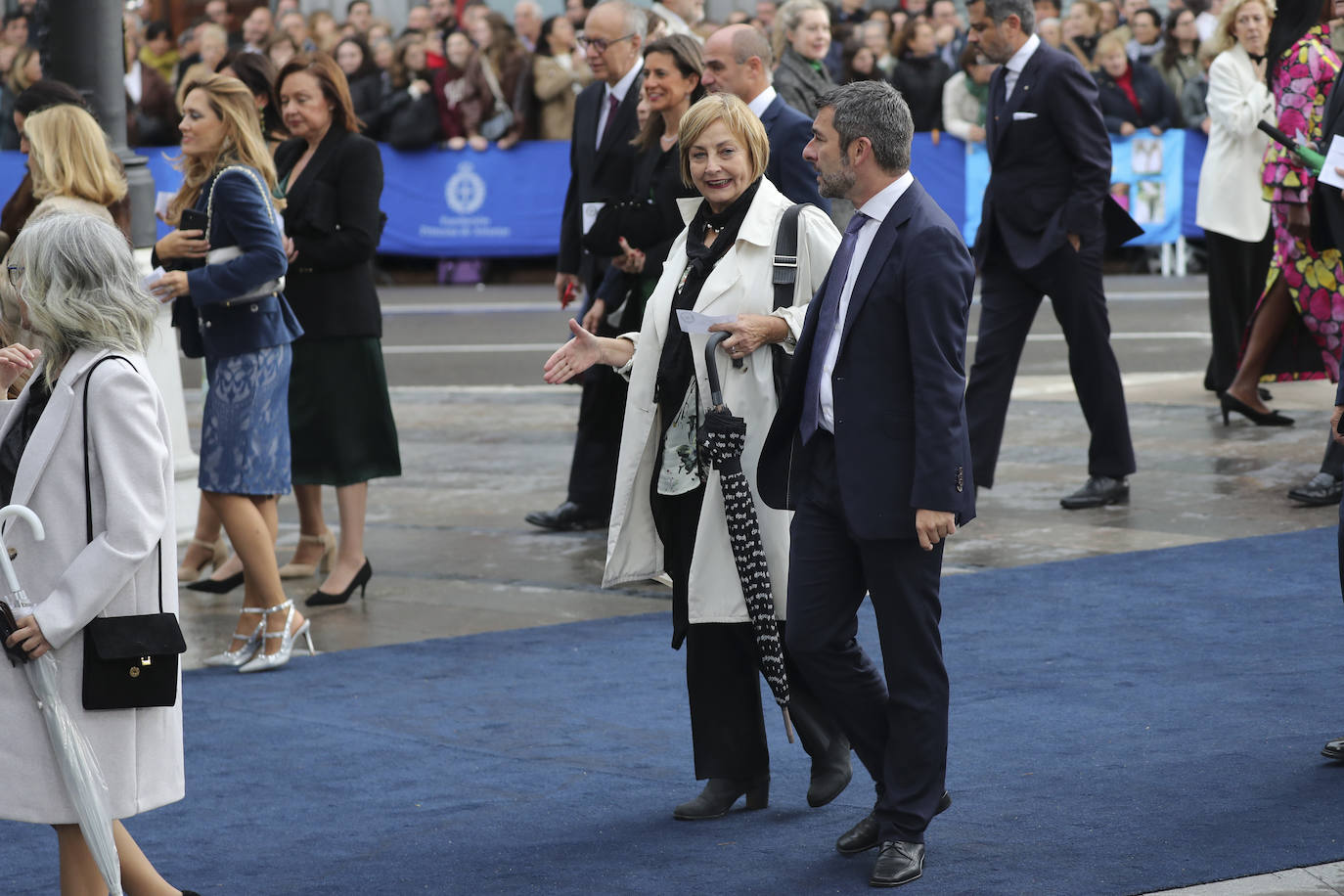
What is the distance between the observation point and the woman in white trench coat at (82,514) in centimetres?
418

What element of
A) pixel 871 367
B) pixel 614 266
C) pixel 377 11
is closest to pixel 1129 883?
pixel 871 367

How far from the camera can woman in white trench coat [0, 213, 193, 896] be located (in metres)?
4.18

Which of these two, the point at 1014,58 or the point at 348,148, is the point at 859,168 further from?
the point at 1014,58

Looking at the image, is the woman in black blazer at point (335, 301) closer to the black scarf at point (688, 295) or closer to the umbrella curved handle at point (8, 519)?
the black scarf at point (688, 295)

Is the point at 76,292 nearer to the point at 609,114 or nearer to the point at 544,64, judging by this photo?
the point at 609,114

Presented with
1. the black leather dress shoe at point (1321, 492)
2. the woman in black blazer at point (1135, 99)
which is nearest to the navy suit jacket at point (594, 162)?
the black leather dress shoe at point (1321, 492)

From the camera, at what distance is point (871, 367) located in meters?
4.73

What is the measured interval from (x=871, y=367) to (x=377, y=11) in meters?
24.0

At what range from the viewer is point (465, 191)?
20359mm

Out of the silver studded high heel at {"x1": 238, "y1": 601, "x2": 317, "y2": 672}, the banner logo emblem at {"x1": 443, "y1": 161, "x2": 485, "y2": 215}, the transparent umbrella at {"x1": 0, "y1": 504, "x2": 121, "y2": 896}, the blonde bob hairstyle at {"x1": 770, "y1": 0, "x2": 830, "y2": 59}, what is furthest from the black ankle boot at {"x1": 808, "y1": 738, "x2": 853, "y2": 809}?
the banner logo emblem at {"x1": 443, "y1": 161, "x2": 485, "y2": 215}

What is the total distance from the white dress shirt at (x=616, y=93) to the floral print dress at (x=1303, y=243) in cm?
318

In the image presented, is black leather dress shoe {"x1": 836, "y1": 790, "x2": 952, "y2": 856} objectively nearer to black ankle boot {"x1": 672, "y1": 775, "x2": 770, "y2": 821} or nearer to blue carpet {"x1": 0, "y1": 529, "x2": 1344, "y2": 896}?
blue carpet {"x1": 0, "y1": 529, "x2": 1344, "y2": 896}

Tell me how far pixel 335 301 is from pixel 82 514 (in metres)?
3.94

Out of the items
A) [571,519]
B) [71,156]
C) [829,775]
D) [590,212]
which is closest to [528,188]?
[571,519]
